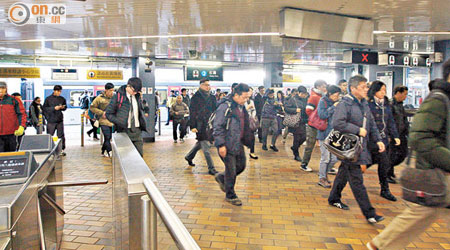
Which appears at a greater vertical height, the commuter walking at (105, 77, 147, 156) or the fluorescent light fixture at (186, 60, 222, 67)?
the fluorescent light fixture at (186, 60, 222, 67)

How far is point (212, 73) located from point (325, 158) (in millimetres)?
9684

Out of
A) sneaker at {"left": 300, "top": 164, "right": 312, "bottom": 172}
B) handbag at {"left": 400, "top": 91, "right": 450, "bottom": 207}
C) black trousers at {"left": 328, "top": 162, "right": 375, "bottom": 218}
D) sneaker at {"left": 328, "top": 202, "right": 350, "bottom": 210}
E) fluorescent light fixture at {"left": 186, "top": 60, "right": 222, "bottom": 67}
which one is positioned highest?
fluorescent light fixture at {"left": 186, "top": 60, "right": 222, "bottom": 67}

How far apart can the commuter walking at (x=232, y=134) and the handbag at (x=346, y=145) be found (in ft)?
3.73

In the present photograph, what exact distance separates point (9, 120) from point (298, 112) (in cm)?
609

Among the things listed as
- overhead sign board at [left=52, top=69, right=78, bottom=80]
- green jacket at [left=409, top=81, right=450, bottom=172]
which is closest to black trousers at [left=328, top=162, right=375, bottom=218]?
green jacket at [left=409, top=81, right=450, bottom=172]

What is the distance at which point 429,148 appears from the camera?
8.77 ft

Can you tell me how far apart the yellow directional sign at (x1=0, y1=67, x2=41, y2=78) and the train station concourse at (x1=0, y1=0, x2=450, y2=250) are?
2.76 meters

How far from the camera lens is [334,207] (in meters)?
4.94

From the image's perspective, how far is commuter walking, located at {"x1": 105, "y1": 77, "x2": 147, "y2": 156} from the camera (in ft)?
16.5

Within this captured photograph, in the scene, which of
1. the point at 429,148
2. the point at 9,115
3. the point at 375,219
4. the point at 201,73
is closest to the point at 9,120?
the point at 9,115

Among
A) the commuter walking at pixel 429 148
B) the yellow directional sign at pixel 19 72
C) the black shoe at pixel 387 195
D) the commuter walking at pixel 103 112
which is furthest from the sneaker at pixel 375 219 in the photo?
the yellow directional sign at pixel 19 72

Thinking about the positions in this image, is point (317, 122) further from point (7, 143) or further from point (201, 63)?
point (201, 63)

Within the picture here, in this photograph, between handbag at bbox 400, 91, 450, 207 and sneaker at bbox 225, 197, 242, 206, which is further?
sneaker at bbox 225, 197, 242, 206

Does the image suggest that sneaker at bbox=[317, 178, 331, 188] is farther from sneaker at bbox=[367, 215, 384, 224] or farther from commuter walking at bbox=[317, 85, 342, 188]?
sneaker at bbox=[367, 215, 384, 224]
